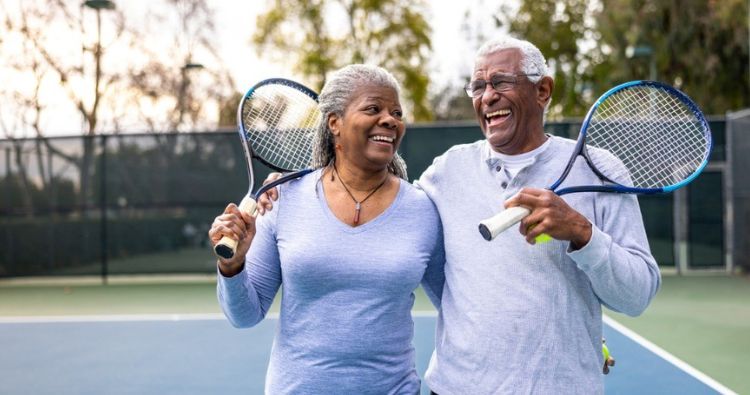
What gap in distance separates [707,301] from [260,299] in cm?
742

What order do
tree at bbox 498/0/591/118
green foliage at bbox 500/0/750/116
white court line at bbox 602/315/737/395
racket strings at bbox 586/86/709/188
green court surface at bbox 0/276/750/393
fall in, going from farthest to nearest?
tree at bbox 498/0/591/118
green foliage at bbox 500/0/750/116
green court surface at bbox 0/276/750/393
white court line at bbox 602/315/737/395
racket strings at bbox 586/86/709/188

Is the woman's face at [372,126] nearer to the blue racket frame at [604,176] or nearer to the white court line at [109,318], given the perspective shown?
the blue racket frame at [604,176]

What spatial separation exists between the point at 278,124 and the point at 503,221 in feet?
5.06

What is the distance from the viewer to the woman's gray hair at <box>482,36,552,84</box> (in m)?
2.04

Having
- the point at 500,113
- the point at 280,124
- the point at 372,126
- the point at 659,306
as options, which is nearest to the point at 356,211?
the point at 372,126

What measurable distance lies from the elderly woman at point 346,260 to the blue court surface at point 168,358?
303cm

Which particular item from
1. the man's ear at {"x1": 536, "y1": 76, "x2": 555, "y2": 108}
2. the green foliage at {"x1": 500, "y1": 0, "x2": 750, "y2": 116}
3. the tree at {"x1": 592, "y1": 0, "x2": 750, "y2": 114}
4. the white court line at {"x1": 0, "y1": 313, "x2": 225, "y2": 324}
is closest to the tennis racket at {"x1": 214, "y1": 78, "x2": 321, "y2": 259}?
the man's ear at {"x1": 536, "y1": 76, "x2": 555, "y2": 108}

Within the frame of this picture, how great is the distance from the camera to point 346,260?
2018mm

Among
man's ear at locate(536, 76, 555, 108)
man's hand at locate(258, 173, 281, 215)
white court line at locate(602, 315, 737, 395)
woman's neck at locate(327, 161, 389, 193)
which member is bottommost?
white court line at locate(602, 315, 737, 395)

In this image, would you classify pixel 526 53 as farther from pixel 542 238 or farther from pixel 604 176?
pixel 542 238

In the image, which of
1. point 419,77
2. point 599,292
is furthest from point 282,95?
point 419,77

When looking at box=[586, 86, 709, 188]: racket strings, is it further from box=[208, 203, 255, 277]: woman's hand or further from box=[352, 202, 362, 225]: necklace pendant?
box=[208, 203, 255, 277]: woman's hand

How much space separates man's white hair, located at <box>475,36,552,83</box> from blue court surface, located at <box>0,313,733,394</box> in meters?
3.33

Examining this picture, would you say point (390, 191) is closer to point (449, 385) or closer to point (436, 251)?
point (436, 251)
